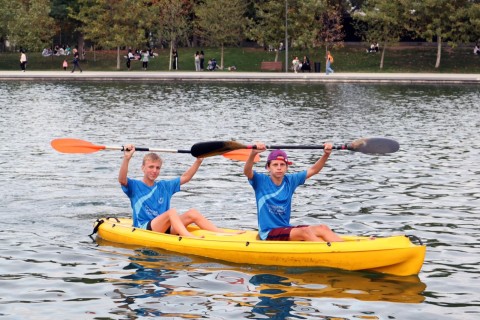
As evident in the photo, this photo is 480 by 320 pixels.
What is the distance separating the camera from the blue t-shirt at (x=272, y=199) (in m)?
14.8

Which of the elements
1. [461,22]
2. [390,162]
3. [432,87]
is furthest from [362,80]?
[390,162]

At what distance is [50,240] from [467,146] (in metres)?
16.6

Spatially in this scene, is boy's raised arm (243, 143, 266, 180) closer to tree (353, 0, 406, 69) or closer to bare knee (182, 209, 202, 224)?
bare knee (182, 209, 202, 224)

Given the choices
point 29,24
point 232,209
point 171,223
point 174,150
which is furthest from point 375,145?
point 29,24

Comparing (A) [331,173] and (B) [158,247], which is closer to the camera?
(B) [158,247]

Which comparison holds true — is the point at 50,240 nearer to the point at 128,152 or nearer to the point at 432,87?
the point at 128,152

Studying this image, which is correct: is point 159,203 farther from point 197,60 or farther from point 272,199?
point 197,60

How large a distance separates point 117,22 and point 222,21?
28.9 ft

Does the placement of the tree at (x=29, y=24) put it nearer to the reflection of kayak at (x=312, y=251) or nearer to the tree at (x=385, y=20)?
the tree at (x=385, y=20)

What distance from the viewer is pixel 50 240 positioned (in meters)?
16.8

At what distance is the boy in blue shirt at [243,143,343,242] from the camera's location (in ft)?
47.6

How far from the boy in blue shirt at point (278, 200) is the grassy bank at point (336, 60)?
192 feet

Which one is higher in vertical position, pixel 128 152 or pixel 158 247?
pixel 128 152

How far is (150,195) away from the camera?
621 inches
